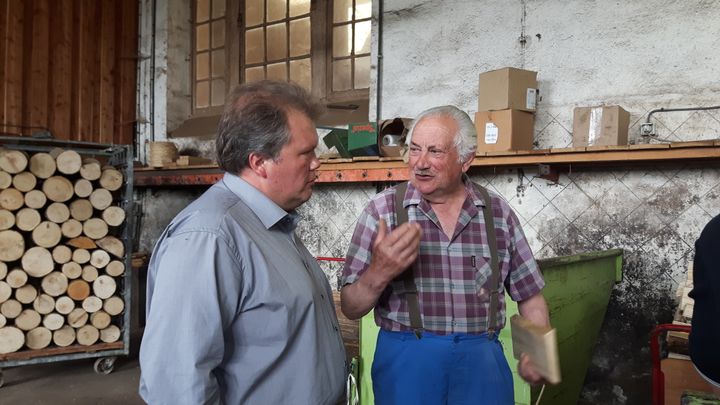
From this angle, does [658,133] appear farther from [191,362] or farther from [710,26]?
[191,362]

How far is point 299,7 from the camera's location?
6.55 meters

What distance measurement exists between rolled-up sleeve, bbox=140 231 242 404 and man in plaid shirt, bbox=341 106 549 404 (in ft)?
2.19

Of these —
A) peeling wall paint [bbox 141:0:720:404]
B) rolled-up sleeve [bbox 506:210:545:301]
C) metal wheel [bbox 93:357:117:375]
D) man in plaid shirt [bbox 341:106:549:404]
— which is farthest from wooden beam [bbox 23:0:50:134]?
rolled-up sleeve [bbox 506:210:545:301]

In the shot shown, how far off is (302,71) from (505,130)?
311cm

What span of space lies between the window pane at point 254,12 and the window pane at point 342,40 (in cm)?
117

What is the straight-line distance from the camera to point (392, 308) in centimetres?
202

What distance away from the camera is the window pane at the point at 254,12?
22.6 ft

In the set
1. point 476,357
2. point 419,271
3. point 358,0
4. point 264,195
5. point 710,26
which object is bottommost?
point 476,357

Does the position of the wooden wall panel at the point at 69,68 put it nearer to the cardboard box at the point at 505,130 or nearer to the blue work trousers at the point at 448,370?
the cardboard box at the point at 505,130

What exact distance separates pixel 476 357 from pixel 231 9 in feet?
20.7

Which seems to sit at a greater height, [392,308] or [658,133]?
[658,133]

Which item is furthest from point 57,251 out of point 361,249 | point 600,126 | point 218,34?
point 218,34

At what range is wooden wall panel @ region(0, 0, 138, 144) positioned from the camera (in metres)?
6.35

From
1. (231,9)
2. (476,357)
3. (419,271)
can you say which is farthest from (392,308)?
(231,9)
